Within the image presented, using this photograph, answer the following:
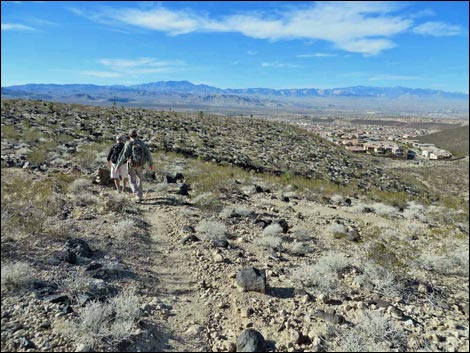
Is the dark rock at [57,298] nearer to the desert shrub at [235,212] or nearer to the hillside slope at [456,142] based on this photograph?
the desert shrub at [235,212]

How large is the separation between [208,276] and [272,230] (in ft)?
9.49

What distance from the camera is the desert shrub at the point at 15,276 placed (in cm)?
450

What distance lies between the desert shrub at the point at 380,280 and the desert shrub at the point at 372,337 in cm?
98

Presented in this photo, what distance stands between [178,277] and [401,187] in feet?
78.8

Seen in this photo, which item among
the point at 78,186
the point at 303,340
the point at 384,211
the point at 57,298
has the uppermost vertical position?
the point at 78,186

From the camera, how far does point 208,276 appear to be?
238 inches

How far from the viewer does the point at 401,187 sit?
2606 cm

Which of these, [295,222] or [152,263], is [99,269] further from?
[295,222]

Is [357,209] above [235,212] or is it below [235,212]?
below


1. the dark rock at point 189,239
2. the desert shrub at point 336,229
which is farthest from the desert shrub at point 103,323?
the desert shrub at point 336,229

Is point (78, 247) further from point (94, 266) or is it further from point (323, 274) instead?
point (323, 274)

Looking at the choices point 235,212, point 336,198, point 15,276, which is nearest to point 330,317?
point 15,276

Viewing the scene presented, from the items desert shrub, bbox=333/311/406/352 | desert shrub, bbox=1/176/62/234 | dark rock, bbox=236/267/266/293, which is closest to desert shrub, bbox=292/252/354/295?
dark rock, bbox=236/267/266/293

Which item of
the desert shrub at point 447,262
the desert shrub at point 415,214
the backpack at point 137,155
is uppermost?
the backpack at point 137,155
